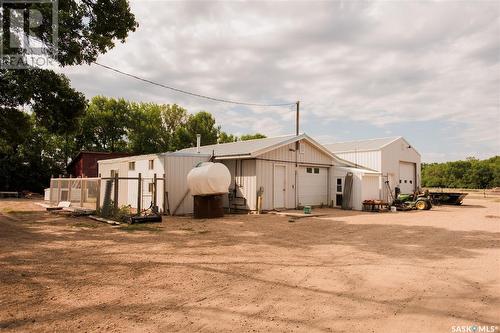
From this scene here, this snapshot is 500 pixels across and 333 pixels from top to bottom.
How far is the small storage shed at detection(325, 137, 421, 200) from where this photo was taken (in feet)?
86.4

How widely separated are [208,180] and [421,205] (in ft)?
49.5

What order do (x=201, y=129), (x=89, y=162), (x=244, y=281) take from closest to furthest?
(x=244, y=281), (x=89, y=162), (x=201, y=129)

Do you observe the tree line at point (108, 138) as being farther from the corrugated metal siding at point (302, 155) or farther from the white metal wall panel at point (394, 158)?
the white metal wall panel at point (394, 158)

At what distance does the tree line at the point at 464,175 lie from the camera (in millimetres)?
58125

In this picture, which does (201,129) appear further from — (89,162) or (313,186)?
(313,186)

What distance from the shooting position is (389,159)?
88.8ft

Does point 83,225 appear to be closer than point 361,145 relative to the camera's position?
Yes

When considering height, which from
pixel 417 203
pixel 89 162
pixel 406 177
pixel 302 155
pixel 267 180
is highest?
pixel 89 162

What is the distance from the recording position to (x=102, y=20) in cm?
1271

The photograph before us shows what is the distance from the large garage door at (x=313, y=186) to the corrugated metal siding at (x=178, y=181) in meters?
6.84

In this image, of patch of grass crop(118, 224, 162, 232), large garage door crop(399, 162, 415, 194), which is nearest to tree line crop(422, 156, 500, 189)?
large garage door crop(399, 162, 415, 194)

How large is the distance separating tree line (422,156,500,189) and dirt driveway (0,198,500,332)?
188 ft

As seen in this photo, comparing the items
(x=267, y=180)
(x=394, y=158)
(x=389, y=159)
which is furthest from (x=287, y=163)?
(x=394, y=158)

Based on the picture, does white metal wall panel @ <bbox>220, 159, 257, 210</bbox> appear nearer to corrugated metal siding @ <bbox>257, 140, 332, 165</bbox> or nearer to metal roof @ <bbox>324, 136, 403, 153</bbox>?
corrugated metal siding @ <bbox>257, 140, 332, 165</bbox>
